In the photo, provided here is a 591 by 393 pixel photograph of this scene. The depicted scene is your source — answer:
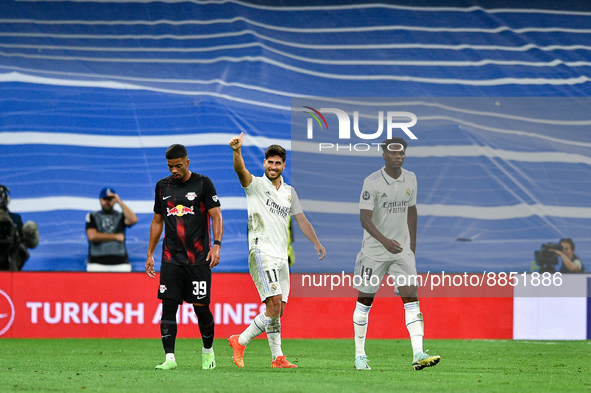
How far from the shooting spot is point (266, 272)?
6.56 meters

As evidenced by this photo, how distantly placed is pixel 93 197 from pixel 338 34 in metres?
4.92

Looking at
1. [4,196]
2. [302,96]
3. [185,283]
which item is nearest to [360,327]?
[185,283]

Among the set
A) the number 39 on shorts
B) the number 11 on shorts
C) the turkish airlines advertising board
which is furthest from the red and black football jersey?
the turkish airlines advertising board

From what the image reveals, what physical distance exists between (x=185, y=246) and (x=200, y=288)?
361 millimetres

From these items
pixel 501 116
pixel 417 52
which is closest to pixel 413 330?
pixel 501 116

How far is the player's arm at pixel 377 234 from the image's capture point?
22.0 ft

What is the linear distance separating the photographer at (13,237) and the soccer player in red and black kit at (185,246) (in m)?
5.60

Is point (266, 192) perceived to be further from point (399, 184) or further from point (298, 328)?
point (298, 328)

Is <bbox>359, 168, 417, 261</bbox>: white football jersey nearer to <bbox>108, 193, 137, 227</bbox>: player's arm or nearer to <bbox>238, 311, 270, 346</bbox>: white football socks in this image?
<bbox>238, 311, 270, 346</bbox>: white football socks

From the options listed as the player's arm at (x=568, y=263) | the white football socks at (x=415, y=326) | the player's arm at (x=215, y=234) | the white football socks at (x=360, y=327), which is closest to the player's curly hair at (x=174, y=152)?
the player's arm at (x=215, y=234)

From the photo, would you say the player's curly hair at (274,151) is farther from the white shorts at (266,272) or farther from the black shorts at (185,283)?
the black shorts at (185,283)

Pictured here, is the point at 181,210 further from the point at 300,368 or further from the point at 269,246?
the point at 300,368

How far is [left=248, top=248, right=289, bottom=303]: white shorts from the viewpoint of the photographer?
258 inches

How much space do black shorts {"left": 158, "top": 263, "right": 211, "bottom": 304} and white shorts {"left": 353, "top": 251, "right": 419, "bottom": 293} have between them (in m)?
1.23
